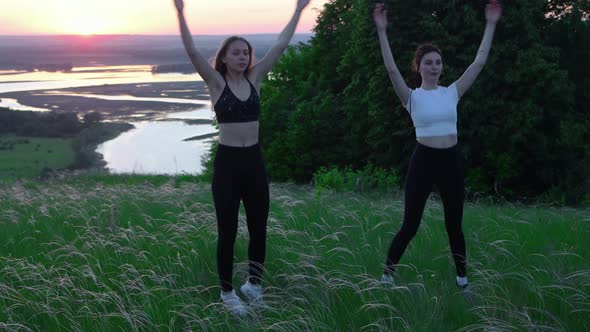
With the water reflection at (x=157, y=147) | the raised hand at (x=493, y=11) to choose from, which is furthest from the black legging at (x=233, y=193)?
the water reflection at (x=157, y=147)

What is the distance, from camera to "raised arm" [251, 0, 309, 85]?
4.70 m

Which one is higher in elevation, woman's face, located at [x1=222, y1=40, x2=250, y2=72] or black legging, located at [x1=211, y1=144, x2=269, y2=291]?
woman's face, located at [x1=222, y1=40, x2=250, y2=72]

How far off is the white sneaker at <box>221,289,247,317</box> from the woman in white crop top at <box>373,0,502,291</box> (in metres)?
1.24

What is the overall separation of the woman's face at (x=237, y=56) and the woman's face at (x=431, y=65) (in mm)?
1551

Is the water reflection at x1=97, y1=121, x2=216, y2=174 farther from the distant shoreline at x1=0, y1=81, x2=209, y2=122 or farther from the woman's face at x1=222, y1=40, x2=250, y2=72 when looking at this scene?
the woman's face at x1=222, y1=40, x2=250, y2=72

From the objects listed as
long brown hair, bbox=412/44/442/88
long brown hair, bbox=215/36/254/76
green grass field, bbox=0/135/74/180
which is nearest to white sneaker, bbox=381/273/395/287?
long brown hair, bbox=412/44/442/88

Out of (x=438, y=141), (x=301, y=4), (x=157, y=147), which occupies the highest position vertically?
(x=301, y=4)

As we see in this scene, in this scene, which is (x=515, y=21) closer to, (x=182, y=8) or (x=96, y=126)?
(x=182, y=8)

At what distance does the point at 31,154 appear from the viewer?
83750 millimetres

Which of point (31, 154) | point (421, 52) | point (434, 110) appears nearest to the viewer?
point (434, 110)

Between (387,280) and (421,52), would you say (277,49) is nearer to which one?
(421,52)

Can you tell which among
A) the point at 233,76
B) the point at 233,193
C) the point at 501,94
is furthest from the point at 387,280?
the point at 501,94

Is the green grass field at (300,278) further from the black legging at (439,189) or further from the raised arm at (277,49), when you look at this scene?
the raised arm at (277,49)

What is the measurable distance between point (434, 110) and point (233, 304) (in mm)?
2326
